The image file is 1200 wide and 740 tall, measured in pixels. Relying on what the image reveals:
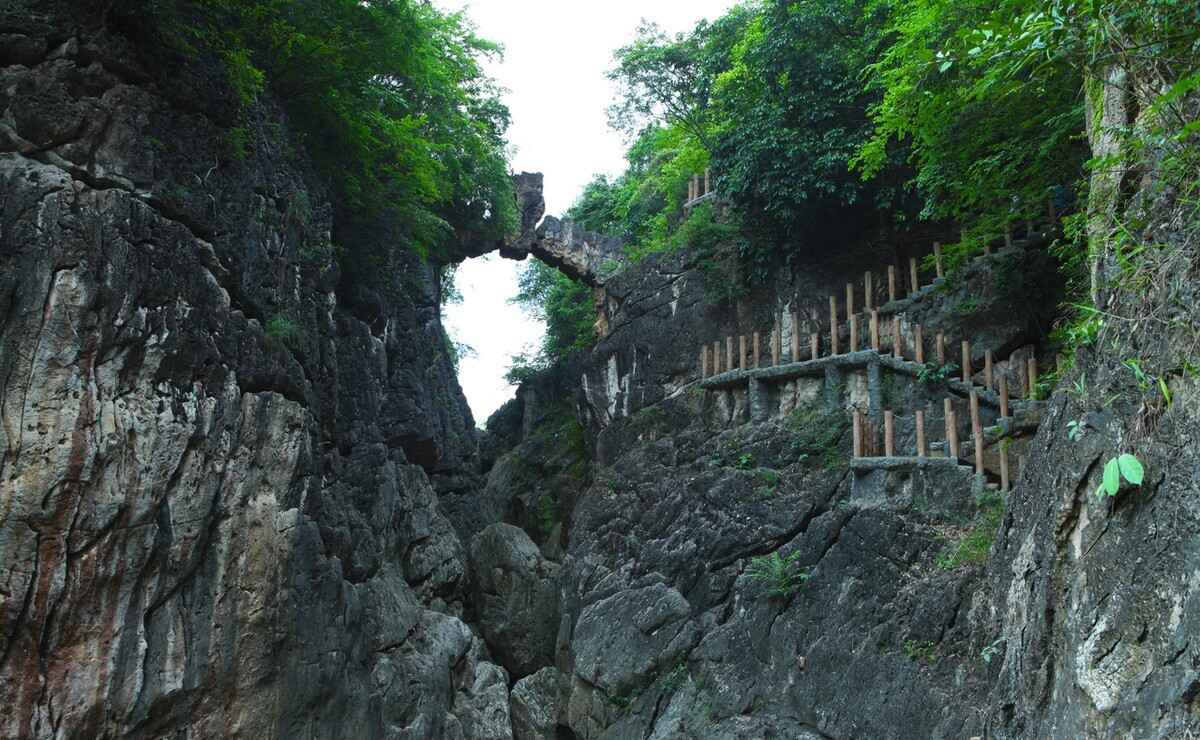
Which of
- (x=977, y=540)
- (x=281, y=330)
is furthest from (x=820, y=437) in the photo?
(x=281, y=330)

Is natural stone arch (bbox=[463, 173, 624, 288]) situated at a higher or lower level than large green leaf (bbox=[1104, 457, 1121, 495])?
higher

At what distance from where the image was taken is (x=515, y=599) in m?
17.6

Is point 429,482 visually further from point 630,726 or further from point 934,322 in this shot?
point 934,322

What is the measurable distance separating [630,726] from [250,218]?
9.13 m

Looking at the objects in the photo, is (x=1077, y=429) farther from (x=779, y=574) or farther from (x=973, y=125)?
(x=973, y=125)

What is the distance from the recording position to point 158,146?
10.9m

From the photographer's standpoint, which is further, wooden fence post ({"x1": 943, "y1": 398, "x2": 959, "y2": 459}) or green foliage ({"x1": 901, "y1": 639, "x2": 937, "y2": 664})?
wooden fence post ({"x1": 943, "y1": 398, "x2": 959, "y2": 459})

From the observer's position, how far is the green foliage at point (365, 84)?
1171 centimetres

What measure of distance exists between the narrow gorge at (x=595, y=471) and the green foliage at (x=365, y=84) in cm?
31

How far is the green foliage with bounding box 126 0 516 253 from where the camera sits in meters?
11.7

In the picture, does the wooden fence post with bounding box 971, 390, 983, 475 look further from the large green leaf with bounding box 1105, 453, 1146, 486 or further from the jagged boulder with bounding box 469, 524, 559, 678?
the jagged boulder with bounding box 469, 524, 559, 678

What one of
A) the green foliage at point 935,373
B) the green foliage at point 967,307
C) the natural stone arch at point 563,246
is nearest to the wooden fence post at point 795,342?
the green foliage at point 935,373

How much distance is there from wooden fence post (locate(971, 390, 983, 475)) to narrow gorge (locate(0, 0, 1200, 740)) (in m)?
0.23

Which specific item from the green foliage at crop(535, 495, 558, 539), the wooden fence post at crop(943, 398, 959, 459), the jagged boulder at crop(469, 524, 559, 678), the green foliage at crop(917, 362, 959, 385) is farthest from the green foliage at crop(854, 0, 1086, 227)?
the green foliage at crop(535, 495, 558, 539)
